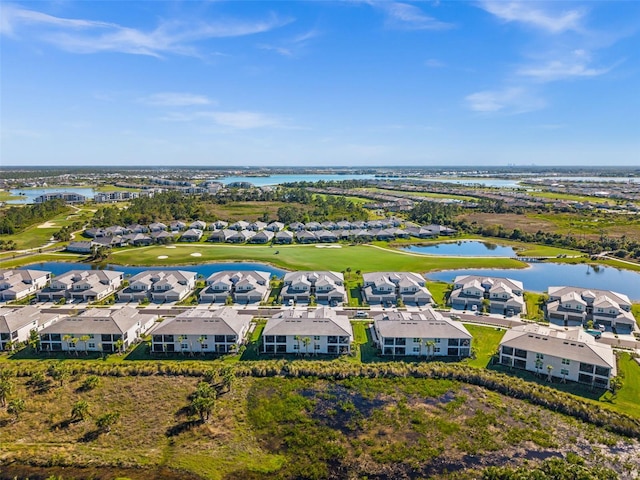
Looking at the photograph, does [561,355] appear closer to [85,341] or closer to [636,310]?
[636,310]

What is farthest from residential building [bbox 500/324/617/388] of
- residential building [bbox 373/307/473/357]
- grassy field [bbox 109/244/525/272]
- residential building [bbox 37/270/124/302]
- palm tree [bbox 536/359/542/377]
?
residential building [bbox 37/270/124/302]

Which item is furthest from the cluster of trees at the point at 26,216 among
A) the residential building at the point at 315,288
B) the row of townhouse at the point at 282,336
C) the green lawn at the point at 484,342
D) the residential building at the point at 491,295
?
the green lawn at the point at 484,342

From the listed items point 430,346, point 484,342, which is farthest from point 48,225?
point 484,342

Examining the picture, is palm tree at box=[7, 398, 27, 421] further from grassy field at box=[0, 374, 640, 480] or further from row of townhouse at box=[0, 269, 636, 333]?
row of townhouse at box=[0, 269, 636, 333]

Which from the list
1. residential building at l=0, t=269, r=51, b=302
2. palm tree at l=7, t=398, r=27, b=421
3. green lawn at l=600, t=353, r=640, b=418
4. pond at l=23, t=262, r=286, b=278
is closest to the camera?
palm tree at l=7, t=398, r=27, b=421

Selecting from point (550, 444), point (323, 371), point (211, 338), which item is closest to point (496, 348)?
point (550, 444)

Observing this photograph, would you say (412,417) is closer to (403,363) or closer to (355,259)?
(403,363)

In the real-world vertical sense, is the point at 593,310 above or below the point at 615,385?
above
